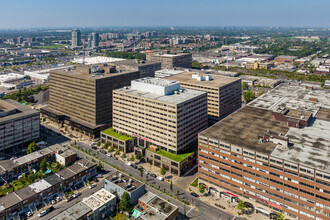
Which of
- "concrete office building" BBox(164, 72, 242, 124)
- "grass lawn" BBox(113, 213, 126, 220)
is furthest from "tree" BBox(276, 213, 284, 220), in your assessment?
"concrete office building" BBox(164, 72, 242, 124)

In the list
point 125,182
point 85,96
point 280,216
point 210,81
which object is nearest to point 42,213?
point 125,182

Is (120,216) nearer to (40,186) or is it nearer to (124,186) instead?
(124,186)

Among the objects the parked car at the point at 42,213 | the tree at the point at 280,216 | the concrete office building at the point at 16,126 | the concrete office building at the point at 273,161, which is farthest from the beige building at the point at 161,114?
the parked car at the point at 42,213

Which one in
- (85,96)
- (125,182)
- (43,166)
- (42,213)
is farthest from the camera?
(85,96)

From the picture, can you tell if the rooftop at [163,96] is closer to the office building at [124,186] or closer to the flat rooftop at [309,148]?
the office building at [124,186]

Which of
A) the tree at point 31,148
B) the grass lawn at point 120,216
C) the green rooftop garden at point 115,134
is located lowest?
the grass lawn at point 120,216

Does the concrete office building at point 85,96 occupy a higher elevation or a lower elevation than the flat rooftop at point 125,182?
higher

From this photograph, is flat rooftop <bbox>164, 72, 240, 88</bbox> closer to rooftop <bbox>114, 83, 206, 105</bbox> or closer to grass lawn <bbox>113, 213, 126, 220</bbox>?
rooftop <bbox>114, 83, 206, 105</bbox>
